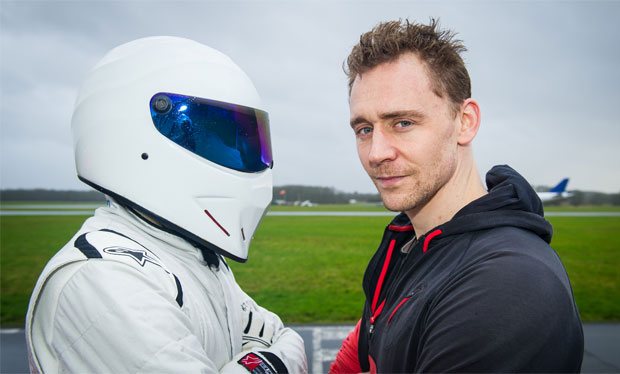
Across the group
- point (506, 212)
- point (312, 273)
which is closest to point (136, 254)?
point (506, 212)

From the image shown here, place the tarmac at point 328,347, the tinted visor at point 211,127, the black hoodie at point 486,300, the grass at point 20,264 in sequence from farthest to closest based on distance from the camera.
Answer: the grass at point 20,264, the tarmac at point 328,347, the tinted visor at point 211,127, the black hoodie at point 486,300

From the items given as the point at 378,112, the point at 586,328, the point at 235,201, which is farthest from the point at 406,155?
the point at 586,328

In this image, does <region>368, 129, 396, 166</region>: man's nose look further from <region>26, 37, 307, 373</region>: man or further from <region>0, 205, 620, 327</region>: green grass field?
<region>0, 205, 620, 327</region>: green grass field

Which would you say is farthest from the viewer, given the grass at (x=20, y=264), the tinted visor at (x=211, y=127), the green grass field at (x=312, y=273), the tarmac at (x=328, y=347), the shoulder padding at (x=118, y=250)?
the grass at (x=20, y=264)

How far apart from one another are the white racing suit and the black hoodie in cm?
59

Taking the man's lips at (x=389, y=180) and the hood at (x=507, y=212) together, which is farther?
the man's lips at (x=389, y=180)

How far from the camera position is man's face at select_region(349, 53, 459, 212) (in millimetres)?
1736

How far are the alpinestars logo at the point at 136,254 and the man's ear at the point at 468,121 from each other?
54.8 inches

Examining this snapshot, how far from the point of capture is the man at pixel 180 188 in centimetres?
145

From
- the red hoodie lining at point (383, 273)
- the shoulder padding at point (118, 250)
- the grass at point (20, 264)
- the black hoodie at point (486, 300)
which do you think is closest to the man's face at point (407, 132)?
the black hoodie at point (486, 300)

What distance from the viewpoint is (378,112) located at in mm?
1754

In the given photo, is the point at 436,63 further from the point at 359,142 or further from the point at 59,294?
the point at 59,294

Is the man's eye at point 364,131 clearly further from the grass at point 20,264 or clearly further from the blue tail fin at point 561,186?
the blue tail fin at point 561,186

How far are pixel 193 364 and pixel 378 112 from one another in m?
1.19
